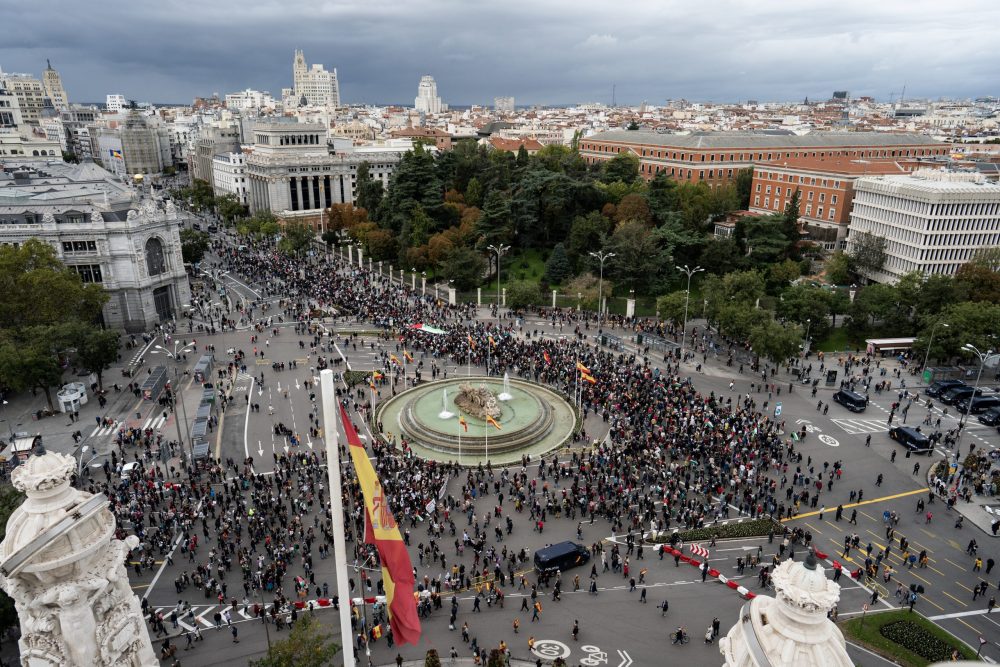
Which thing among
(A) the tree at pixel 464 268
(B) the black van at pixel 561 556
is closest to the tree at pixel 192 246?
(A) the tree at pixel 464 268

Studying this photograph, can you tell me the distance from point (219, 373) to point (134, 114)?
5495 inches

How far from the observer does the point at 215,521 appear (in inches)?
1075

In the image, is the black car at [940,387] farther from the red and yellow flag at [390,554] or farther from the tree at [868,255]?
the red and yellow flag at [390,554]

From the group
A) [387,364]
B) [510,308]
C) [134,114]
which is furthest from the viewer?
[134,114]

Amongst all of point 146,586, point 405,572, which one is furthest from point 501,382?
point 405,572

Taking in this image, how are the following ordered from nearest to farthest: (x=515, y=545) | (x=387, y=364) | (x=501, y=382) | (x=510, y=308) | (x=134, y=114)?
(x=515, y=545) → (x=501, y=382) → (x=387, y=364) → (x=510, y=308) → (x=134, y=114)

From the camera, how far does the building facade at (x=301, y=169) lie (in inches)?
3836

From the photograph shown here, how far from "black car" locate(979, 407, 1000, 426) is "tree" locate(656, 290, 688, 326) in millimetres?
19371

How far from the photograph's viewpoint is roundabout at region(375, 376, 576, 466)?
34031 millimetres

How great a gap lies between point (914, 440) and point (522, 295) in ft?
100

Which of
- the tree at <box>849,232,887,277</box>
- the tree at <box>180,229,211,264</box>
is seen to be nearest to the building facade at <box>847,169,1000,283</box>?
Answer: the tree at <box>849,232,887,277</box>

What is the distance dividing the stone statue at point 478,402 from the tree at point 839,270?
39.2 meters

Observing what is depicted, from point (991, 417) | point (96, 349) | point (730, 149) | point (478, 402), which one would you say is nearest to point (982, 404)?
point (991, 417)

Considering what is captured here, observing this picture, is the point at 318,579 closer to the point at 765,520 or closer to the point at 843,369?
the point at 765,520
